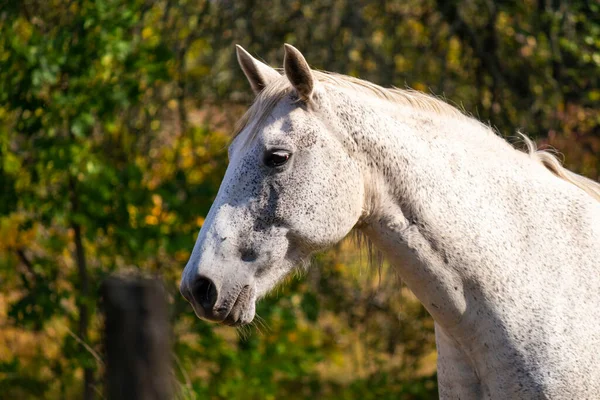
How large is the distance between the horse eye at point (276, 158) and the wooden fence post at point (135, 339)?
88 centimetres

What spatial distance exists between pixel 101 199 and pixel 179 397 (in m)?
1.39

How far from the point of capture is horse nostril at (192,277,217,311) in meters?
2.29

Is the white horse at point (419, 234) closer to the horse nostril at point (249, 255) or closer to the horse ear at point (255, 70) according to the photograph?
the horse nostril at point (249, 255)

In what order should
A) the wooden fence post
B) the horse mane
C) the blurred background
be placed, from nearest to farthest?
the wooden fence post
the horse mane
the blurred background

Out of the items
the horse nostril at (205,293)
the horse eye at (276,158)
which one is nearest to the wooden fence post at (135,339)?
the horse nostril at (205,293)

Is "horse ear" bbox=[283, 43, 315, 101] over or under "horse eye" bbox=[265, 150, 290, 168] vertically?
over

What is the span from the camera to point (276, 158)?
2395 millimetres

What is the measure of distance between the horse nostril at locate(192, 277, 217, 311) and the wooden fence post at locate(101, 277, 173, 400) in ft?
2.26

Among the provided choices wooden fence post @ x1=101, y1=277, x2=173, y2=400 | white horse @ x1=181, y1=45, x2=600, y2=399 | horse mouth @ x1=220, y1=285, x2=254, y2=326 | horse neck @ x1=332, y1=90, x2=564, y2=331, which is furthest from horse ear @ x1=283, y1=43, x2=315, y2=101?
wooden fence post @ x1=101, y1=277, x2=173, y2=400

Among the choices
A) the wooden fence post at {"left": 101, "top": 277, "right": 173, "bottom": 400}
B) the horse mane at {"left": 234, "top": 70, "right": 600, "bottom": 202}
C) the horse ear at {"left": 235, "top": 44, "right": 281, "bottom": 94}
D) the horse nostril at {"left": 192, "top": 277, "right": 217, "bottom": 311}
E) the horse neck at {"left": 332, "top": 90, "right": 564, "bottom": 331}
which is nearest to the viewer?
the wooden fence post at {"left": 101, "top": 277, "right": 173, "bottom": 400}

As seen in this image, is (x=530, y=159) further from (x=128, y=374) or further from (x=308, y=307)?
(x=308, y=307)

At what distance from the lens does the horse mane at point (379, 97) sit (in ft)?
8.22

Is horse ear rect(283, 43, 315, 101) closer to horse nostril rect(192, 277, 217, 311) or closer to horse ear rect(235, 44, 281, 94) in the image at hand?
horse ear rect(235, 44, 281, 94)

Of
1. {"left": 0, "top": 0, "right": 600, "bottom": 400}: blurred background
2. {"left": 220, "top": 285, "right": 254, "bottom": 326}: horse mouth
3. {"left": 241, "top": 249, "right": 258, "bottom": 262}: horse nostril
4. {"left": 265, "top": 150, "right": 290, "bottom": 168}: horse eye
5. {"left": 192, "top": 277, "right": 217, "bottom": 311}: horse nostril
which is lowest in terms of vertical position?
{"left": 0, "top": 0, "right": 600, "bottom": 400}: blurred background
